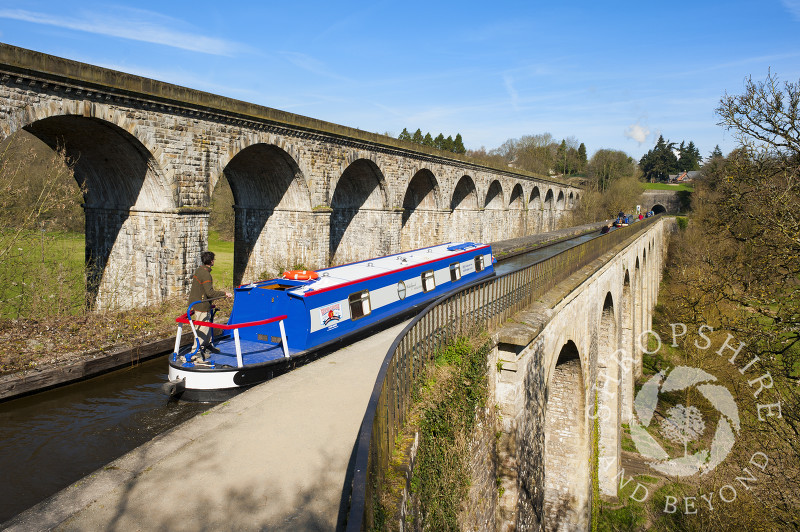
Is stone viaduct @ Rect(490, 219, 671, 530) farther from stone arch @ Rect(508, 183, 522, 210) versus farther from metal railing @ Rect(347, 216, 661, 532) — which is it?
stone arch @ Rect(508, 183, 522, 210)

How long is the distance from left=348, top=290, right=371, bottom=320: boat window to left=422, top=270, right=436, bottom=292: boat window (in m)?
2.24

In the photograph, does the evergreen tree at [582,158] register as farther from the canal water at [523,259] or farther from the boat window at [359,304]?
the boat window at [359,304]

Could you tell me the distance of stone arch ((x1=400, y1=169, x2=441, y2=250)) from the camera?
25.2m

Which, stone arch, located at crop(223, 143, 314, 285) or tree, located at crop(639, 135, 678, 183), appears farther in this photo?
tree, located at crop(639, 135, 678, 183)

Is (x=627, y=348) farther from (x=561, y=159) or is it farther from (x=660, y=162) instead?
(x=660, y=162)

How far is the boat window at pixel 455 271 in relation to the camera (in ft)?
39.4

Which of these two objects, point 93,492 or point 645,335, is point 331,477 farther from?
point 645,335

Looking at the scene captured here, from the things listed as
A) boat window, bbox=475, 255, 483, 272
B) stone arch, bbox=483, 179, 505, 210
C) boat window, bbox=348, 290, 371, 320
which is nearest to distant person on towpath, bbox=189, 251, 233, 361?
boat window, bbox=348, 290, 371, 320

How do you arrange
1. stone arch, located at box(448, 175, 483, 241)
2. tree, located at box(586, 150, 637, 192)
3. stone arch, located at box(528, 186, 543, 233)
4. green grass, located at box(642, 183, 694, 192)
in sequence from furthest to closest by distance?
green grass, located at box(642, 183, 694, 192)
tree, located at box(586, 150, 637, 192)
stone arch, located at box(528, 186, 543, 233)
stone arch, located at box(448, 175, 483, 241)

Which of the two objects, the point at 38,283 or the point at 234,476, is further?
the point at 38,283

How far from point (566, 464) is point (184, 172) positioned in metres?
11.0

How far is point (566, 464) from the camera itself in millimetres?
11922

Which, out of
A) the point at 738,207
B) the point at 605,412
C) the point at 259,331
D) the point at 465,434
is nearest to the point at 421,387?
the point at 465,434

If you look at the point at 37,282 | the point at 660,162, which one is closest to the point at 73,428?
the point at 37,282
